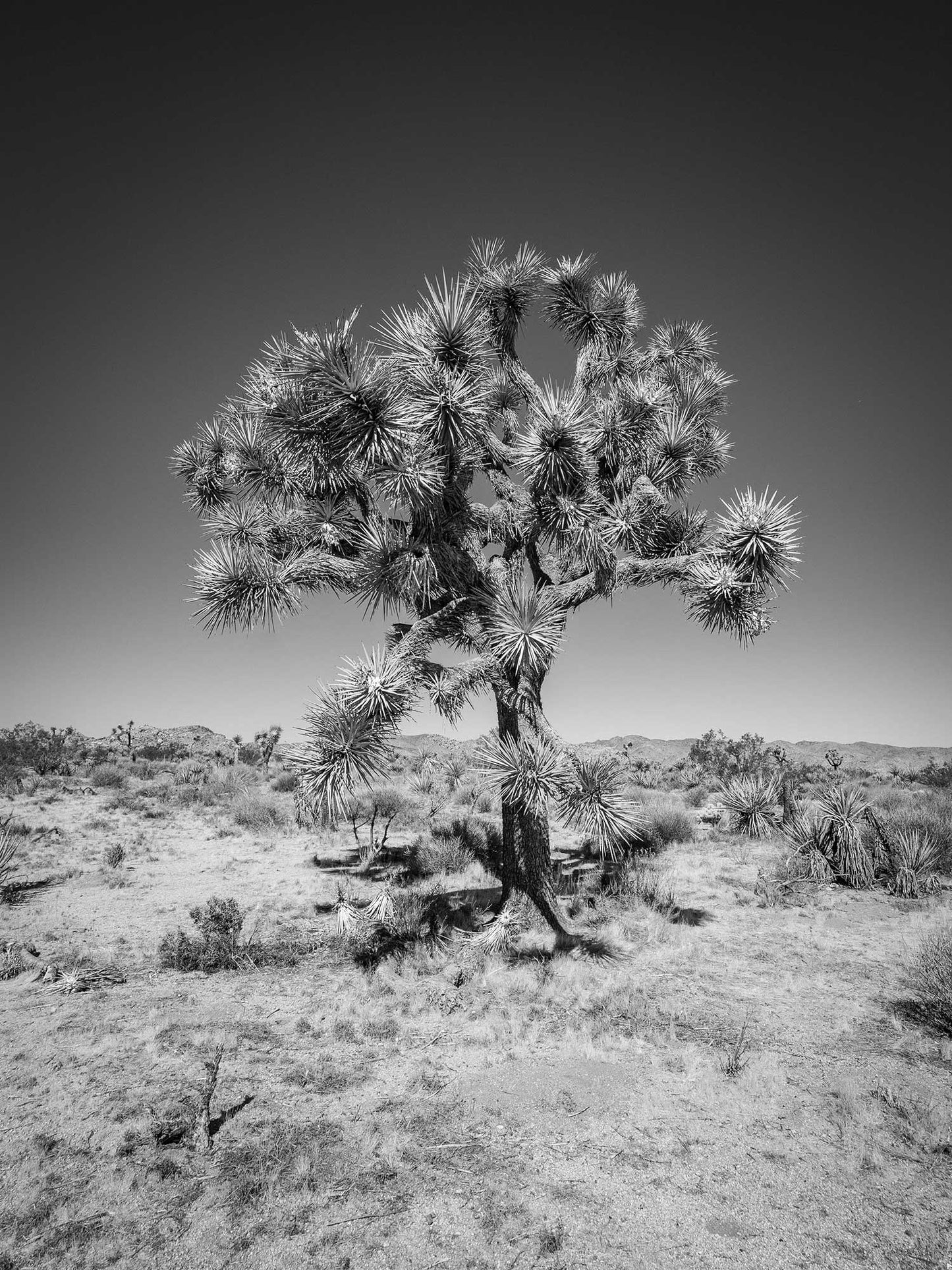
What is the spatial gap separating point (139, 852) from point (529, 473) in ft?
35.6

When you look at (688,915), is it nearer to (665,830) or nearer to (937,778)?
(665,830)

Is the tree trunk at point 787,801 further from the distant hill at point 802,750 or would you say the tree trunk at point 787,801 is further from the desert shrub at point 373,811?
the distant hill at point 802,750

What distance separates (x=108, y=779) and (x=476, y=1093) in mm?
20269

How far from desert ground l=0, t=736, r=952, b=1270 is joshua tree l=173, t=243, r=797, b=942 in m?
1.73

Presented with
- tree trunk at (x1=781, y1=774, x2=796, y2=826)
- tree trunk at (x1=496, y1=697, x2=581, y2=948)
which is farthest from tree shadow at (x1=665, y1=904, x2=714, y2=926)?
tree trunk at (x1=781, y1=774, x2=796, y2=826)

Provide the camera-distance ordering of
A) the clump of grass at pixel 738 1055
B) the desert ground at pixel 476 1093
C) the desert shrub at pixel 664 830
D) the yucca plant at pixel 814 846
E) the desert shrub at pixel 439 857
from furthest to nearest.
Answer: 1. the desert shrub at pixel 664 830
2. the desert shrub at pixel 439 857
3. the yucca plant at pixel 814 846
4. the clump of grass at pixel 738 1055
5. the desert ground at pixel 476 1093

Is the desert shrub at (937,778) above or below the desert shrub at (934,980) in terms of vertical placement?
above

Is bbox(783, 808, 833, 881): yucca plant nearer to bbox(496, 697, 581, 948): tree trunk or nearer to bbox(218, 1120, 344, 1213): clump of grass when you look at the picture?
bbox(496, 697, 581, 948): tree trunk

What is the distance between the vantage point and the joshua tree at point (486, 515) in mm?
5629

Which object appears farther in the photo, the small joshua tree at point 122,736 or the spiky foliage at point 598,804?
the small joshua tree at point 122,736

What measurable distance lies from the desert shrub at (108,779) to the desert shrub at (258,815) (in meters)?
6.00

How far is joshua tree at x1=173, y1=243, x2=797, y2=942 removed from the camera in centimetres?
563

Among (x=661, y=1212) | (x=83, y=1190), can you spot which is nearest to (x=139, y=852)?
(x=83, y=1190)

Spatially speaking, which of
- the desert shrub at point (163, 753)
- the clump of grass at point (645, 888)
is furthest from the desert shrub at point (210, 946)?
the desert shrub at point (163, 753)
